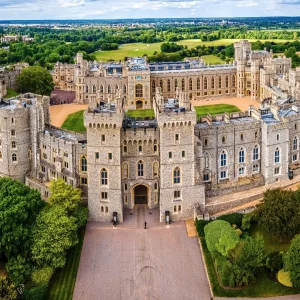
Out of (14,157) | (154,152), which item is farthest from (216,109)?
(14,157)

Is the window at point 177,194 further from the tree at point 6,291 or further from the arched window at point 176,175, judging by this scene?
the tree at point 6,291

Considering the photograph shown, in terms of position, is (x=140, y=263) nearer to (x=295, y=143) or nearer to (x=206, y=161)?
(x=206, y=161)

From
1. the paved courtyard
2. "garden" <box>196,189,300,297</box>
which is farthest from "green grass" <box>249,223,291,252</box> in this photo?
the paved courtyard

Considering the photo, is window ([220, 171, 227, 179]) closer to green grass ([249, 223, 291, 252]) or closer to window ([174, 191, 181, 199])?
window ([174, 191, 181, 199])

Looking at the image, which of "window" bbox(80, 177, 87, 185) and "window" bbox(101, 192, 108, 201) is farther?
"window" bbox(80, 177, 87, 185)

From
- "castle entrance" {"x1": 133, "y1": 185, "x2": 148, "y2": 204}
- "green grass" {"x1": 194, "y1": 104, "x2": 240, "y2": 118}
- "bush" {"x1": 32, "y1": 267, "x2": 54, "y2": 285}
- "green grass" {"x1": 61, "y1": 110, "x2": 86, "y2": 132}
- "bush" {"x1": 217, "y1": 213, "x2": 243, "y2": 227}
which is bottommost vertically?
"bush" {"x1": 32, "y1": 267, "x2": 54, "y2": 285}

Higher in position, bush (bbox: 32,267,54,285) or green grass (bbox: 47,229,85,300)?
bush (bbox: 32,267,54,285)
